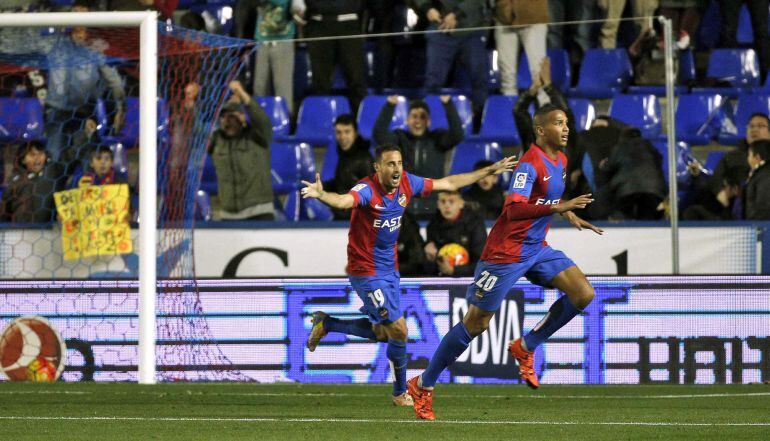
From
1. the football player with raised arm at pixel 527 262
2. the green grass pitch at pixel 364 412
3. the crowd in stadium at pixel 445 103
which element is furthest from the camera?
the crowd in stadium at pixel 445 103

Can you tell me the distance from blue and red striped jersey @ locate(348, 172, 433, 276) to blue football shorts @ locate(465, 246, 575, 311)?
777mm

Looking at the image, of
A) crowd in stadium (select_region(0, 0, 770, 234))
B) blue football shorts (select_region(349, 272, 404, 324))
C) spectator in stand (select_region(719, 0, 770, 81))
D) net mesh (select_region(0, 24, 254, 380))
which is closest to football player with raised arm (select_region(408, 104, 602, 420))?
blue football shorts (select_region(349, 272, 404, 324))

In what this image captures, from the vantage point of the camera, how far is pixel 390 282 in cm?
920

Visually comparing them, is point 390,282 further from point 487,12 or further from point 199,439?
point 487,12

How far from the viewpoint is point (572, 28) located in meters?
15.6

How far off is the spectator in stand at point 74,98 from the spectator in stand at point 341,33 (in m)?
2.57

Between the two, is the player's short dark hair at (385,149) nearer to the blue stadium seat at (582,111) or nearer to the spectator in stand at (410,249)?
the spectator in stand at (410,249)

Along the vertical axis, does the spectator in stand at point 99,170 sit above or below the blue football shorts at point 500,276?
above

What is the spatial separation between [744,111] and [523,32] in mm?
2667

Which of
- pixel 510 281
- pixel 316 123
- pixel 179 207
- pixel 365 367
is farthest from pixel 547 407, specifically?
pixel 316 123

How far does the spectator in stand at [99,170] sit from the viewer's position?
12.7m

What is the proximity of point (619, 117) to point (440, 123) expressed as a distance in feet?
6.61

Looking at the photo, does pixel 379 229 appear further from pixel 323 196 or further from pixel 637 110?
pixel 637 110

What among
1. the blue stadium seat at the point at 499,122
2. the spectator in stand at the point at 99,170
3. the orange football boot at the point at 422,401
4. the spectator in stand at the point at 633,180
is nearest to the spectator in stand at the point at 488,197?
the spectator in stand at the point at 633,180
